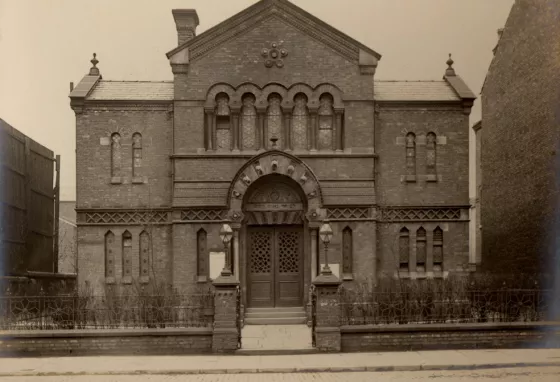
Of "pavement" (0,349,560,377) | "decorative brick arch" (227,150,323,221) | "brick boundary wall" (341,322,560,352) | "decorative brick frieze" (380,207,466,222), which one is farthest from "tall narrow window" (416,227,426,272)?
"pavement" (0,349,560,377)

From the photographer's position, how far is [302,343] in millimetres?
18016

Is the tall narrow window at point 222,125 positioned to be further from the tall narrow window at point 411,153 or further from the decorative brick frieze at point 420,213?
the tall narrow window at point 411,153

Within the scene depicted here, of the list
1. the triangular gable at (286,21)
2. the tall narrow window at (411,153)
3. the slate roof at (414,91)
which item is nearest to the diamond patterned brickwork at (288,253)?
the tall narrow window at (411,153)

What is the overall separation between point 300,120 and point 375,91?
136 inches

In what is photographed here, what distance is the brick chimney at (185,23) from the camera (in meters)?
26.4

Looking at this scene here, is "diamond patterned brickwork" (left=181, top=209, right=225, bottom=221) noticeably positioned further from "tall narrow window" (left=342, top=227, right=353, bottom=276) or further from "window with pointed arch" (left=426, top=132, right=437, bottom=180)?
"window with pointed arch" (left=426, top=132, right=437, bottom=180)

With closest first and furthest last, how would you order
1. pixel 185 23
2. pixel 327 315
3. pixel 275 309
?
pixel 327 315 < pixel 275 309 < pixel 185 23

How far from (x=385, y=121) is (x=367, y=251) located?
4.95 meters

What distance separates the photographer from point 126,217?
942 inches

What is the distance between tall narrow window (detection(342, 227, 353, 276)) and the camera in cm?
2341

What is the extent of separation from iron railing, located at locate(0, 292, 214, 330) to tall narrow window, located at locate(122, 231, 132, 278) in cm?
511

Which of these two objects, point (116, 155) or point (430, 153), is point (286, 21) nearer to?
point (430, 153)

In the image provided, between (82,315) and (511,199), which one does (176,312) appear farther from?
(511,199)

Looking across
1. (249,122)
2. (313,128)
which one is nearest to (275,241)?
(313,128)
